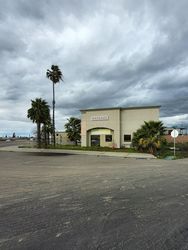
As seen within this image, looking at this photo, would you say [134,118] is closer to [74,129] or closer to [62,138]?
[74,129]

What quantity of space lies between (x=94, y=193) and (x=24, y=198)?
7.66ft

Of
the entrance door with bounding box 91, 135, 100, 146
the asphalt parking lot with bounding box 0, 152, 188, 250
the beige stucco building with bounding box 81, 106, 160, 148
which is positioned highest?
the beige stucco building with bounding box 81, 106, 160, 148

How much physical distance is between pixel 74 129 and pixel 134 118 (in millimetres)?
18034

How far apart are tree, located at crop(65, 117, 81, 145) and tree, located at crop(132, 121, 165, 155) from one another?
24.8 m

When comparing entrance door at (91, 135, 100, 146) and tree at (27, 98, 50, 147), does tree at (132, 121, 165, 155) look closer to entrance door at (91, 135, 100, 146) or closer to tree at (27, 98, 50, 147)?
entrance door at (91, 135, 100, 146)

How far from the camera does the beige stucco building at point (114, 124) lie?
153 ft

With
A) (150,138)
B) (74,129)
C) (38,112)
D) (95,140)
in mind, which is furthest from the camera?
(74,129)

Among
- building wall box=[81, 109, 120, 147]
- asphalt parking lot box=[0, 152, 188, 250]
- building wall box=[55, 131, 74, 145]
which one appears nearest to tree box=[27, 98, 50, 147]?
building wall box=[81, 109, 120, 147]

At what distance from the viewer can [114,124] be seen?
157 ft

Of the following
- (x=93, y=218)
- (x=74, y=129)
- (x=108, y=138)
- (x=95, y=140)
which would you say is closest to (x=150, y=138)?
(x=108, y=138)

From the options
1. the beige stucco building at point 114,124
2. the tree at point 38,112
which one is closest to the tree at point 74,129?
the beige stucco building at point 114,124

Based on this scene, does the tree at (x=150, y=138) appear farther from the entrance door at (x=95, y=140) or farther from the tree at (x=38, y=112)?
the tree at (x=38, y=112)

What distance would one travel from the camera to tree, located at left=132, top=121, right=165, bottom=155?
35688mm

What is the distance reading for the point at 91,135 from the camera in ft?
165
